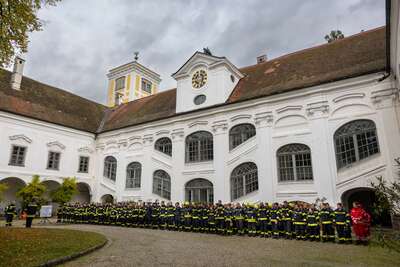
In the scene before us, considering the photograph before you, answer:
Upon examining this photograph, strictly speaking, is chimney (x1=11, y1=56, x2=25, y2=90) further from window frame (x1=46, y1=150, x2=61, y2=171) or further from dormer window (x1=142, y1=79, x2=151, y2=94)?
dormer window (x1=142, y1=79, x2=151, y2=94)

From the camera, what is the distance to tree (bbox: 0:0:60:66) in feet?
31.7

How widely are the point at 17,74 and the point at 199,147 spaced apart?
16.6m

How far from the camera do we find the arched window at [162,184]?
20.8 metres

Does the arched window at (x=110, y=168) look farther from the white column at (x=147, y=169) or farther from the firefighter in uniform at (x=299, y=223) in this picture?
the firefighter in uniform at (x=299, y=223)

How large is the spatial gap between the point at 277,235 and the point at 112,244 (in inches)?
253

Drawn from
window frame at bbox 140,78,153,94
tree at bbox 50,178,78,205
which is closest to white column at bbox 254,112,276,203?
tree at bbox 50,178,78,205

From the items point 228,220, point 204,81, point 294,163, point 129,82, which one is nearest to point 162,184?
point 204,81

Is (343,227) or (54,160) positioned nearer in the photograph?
(343,227)

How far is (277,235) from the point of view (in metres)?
11.6

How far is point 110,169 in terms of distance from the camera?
25047mm

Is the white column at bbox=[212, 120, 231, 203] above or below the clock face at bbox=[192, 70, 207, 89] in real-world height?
below

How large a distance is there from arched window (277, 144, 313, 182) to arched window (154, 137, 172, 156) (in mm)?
8445

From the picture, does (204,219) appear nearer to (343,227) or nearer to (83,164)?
(343,227)

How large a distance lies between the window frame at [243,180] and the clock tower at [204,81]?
190 inches
